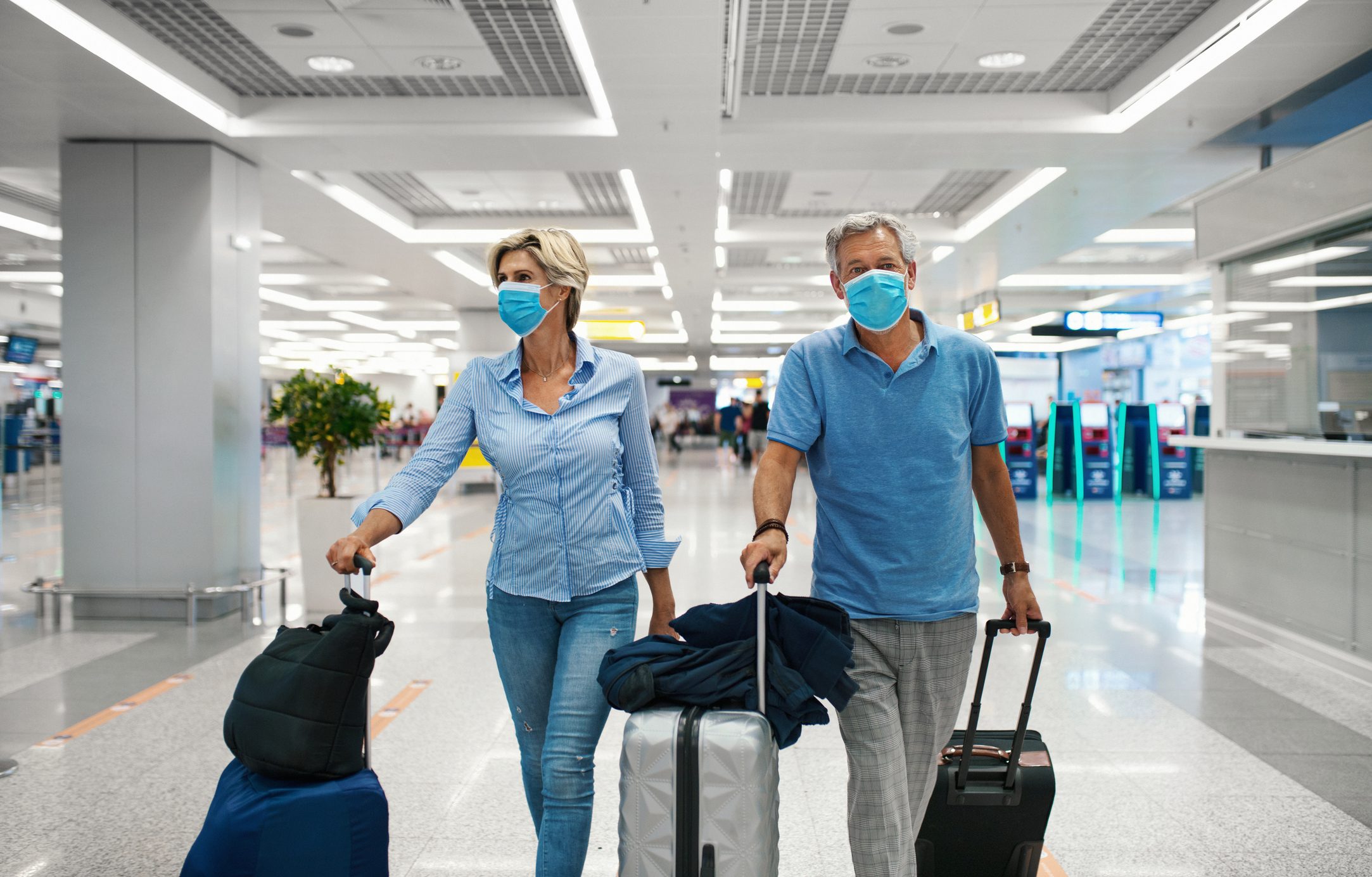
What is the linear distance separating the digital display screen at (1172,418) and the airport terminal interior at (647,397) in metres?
6.49

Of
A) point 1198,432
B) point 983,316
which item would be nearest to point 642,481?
point 983,316

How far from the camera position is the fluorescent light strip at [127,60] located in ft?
16.2

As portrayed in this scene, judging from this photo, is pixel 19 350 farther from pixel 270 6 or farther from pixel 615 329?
pixel 270 6

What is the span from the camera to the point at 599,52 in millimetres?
5590

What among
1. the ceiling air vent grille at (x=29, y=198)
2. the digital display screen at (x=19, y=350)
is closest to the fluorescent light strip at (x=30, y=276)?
the digital display screen at (x=19, y=350)

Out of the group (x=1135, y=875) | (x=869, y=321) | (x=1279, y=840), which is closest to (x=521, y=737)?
(x=869, y=321)

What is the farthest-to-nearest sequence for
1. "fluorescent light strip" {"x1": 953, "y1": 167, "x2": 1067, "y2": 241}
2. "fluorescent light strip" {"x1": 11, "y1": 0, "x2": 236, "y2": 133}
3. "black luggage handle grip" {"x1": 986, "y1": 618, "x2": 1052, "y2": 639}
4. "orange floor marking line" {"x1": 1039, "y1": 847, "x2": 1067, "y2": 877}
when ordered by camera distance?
"fluorescent light strip" {"x1": 953, "y1": 167, "x2": 1067, "y2": 241}, "fluorescent light strip" {"x1": 11, "y1": 0, "x2": 236, "y2": 133}, "orange floor marking line" {"x1": 1039, "y1": 847, "x2": 1067, "y2": 877}, "black luggage handle grip" {"x1": 986, "y1": 618, "x2": 1052, "y2": 639}

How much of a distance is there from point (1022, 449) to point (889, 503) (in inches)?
599

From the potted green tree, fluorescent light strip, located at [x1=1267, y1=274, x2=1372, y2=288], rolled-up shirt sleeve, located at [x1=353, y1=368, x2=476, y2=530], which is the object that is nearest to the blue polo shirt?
rolled-up shirt sleeve, located at [x1=353, y1=368, x2=476, y2=530]

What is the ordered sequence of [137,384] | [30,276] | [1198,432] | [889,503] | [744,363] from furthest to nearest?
[744,363], [1198,432], [30,276], [137,384], [889,503]

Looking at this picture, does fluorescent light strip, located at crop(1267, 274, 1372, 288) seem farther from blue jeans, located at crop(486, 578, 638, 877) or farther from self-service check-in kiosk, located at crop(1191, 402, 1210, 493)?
self-service check-in kiosk, located at crop(1191, 402, 1210, 493)

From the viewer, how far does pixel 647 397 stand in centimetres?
705

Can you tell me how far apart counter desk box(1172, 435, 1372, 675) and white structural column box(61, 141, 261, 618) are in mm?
6778

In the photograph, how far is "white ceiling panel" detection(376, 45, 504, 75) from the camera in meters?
6.04
